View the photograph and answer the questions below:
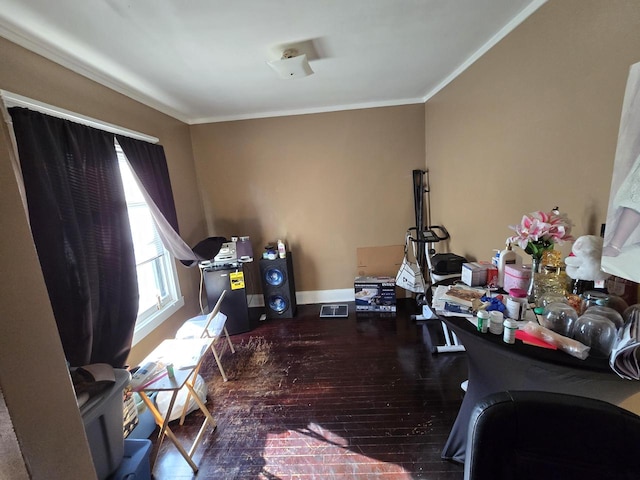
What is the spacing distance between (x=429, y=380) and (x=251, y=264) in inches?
94.4

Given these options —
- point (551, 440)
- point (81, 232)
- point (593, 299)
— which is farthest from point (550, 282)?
point (81, 232)

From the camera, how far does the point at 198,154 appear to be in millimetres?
3213

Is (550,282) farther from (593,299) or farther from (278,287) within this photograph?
(278,287)

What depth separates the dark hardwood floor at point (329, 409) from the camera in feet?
4.90

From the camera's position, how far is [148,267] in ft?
8.01

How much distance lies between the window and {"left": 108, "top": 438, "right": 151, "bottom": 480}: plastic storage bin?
0.81 metres

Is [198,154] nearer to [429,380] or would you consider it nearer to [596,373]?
[429,380]

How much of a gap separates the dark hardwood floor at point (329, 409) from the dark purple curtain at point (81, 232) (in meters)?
0.85

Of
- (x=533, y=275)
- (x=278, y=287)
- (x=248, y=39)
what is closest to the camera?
(x=533, y=275)

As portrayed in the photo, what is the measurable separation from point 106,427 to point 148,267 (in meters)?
1.50

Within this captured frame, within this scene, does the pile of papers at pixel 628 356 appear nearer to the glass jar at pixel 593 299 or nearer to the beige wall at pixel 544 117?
the glass jar at pixel 593 299

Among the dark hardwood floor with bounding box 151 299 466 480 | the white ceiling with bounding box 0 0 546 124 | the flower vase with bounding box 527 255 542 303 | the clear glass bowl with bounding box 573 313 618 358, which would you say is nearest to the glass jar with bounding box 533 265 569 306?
the flower vase with bounding box 527 255 542 303

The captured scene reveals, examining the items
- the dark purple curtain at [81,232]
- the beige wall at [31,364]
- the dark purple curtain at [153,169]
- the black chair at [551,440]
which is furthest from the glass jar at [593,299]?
the dark purple curtain at [153,169]

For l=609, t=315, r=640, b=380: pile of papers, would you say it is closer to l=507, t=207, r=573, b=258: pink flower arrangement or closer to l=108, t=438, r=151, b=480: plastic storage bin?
l=507, t=207, r=573, b=258: pink flower arrangement
